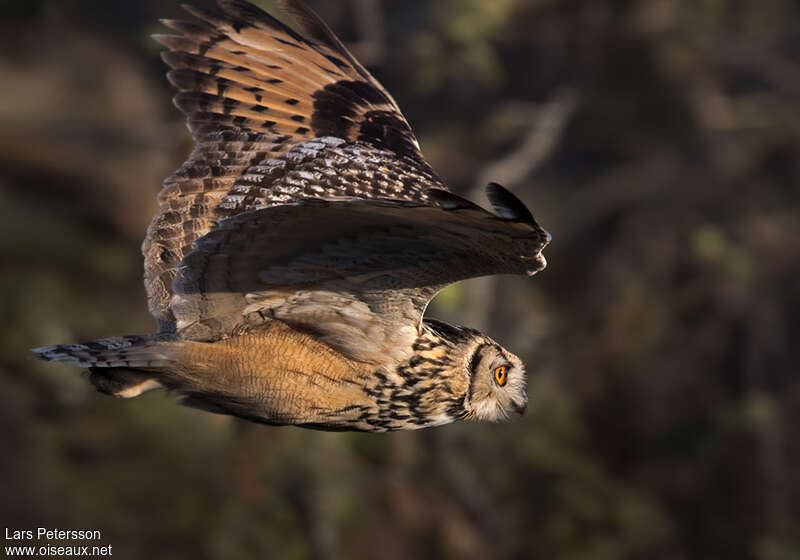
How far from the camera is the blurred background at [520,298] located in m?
7.32

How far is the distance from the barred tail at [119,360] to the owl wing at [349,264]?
110mm

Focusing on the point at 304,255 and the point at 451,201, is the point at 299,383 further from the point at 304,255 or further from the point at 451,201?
the point at 451,201

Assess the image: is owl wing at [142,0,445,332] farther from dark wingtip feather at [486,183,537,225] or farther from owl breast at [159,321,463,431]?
dark wingtip feather at [486,183,537,225]

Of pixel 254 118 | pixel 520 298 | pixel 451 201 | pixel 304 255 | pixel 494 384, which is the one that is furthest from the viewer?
pixel 520 298

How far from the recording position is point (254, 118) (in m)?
3.21

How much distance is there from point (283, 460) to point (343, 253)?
4775 mm

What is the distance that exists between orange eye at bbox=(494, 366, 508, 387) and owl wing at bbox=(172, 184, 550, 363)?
385 mm

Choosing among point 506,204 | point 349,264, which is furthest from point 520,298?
point 506,204

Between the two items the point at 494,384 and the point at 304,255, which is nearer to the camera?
the point at 304,255

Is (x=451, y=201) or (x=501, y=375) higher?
(x=451, y=201)

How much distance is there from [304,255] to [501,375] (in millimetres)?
885

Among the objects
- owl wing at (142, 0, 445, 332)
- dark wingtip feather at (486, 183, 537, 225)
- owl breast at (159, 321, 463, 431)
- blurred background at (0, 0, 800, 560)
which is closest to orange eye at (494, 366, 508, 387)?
owl breast at (159, 321, 463, 431)

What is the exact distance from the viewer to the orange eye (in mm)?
3032

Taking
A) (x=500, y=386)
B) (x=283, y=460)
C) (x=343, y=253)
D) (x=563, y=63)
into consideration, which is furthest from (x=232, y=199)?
(x=563, y=63)
